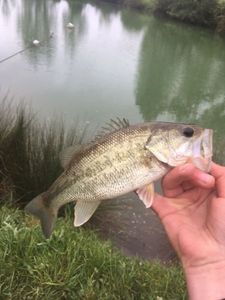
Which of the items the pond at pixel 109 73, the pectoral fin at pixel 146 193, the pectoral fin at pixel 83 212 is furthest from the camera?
the pond at pixel 109 73

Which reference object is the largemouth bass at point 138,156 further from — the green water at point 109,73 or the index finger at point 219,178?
the green water at point 109,73

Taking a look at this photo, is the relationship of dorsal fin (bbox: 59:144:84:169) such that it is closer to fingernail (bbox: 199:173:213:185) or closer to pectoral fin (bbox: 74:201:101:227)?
pectoral fin (bbox: 74:201:101:227)

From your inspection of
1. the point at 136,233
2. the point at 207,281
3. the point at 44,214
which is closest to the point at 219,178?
the point at 207,281

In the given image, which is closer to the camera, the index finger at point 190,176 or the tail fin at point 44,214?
the index finger at point 190,176

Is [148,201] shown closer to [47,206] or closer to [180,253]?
[180,253]

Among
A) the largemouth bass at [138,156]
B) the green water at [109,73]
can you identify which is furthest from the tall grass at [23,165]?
the green water at [109,73]

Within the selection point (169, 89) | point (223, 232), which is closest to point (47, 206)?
point (223, 232)
